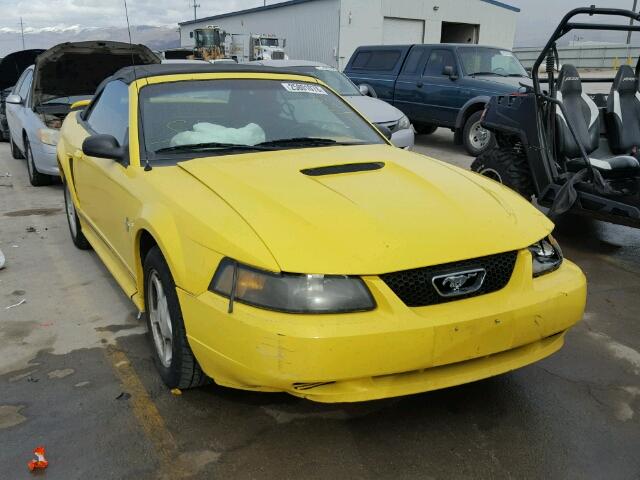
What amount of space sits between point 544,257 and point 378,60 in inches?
419

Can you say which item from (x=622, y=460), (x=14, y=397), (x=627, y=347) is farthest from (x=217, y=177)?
(x=627, y=347)

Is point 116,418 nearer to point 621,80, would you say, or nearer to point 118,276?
point 118,276

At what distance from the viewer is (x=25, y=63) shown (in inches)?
437

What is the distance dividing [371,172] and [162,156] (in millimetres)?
1162

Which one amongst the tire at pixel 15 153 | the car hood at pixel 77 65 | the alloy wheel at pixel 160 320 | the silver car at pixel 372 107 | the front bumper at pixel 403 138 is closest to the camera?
the alloy wheel at pixel 160 320

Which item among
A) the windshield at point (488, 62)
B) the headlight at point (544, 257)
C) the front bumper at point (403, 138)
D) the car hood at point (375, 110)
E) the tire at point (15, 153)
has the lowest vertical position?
the tire at point (15, 153)

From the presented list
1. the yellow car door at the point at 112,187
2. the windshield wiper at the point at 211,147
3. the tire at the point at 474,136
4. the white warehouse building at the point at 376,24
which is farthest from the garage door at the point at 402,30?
the windshield wiper at the point at 211,147

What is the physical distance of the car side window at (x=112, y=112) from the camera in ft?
12.0

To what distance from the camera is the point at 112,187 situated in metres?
3.48

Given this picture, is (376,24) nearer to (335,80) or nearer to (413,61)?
(413,61)

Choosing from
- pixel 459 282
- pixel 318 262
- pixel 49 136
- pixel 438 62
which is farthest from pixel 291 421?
pixel 438 62

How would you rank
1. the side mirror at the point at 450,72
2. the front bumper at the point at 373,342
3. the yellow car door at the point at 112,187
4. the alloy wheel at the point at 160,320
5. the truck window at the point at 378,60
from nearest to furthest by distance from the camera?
the front bumper at the point at 373,342 < the alloy wheel at the point at 160,320 < the yellow car door at the point at 112,187 < the side mirror at the point at 450,72 < the truck window at the point at 378,60

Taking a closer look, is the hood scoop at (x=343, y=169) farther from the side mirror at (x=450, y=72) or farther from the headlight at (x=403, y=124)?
the side mirror at (x=450, y=72)

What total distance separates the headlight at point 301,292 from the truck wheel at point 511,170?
389 centimetres
